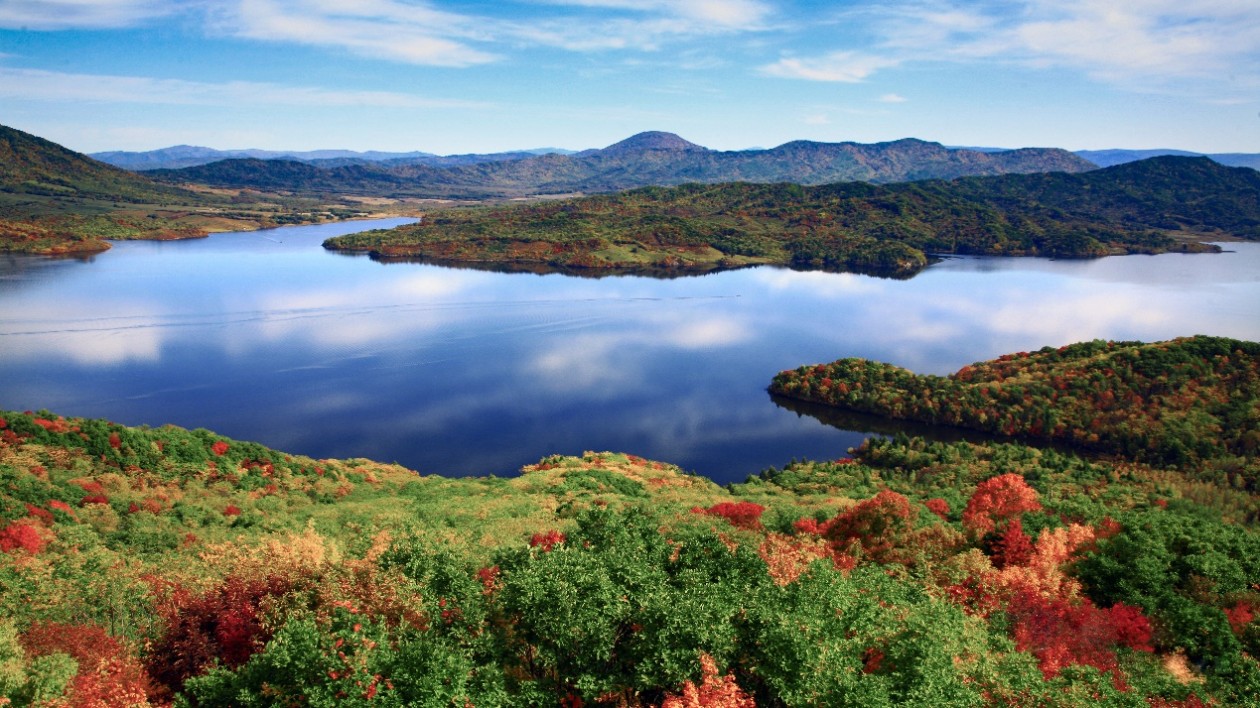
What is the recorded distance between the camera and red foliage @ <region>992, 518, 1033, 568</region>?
40.1m

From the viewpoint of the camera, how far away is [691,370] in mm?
122375

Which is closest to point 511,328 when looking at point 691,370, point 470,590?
point 691,370

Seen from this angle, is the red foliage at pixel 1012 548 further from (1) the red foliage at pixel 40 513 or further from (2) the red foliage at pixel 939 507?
(1) the red foliage at pixel 40 513

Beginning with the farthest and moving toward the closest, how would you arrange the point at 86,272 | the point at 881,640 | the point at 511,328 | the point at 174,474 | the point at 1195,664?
the point at 86,272 → the point at 511,328 → the point at 174,474 → the point at 1195,664 → the point at 881,640

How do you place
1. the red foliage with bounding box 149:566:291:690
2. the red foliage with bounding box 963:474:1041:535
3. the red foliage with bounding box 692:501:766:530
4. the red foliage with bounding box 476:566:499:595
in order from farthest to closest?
the red foliage with bounding box 692:501:766:530 → the red foliage with bounding box 963:474:1041:535 → the red foliage with bounding box 476:566:499:595 → the red foliage with bounding box 149:566:291:690

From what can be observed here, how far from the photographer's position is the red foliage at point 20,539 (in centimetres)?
3384

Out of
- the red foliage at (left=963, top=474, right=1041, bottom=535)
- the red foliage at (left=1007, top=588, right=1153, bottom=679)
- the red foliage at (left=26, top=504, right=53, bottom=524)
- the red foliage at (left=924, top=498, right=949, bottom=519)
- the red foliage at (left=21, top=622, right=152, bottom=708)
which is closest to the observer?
the red foliage at (left=21, top=622, right=152, bottom=708)

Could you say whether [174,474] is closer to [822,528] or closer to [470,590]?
[470,590]

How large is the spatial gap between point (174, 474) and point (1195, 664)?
65.0 meters

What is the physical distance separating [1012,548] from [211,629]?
135ft

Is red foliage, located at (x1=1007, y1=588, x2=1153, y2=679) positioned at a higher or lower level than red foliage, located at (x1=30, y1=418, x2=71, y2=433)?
lower

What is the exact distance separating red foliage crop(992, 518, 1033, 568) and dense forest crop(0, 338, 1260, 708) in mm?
137

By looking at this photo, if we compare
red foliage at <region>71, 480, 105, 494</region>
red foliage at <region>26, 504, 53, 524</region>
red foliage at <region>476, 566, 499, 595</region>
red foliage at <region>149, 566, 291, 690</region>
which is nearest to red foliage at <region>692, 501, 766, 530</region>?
red foliage at <region>476, 566, 499, 595</region>

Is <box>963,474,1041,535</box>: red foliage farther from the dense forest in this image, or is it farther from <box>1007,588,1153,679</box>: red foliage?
<box>1007,588,1153,679</box>: red foliage
